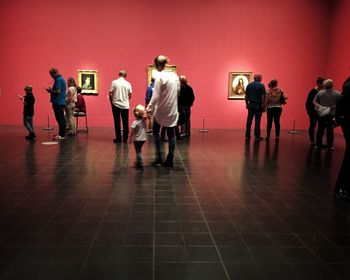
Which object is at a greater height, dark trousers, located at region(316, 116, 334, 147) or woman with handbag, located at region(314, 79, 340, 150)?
woman with handbag, located at region(314, 79, 340, 150)

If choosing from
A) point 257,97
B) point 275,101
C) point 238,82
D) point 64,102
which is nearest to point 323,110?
point 275,101

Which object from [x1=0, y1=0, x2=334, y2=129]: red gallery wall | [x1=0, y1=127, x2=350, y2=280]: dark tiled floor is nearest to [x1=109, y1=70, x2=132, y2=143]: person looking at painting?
[x1=0, y1=127, x2=350, y2=280]: dark tiled floor

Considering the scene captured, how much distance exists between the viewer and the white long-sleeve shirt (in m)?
6.27

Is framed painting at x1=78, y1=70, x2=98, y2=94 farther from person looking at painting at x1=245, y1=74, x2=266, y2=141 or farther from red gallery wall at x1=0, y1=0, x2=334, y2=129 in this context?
person looking at painting at x1=245, y1=74, x2=266, y2=141

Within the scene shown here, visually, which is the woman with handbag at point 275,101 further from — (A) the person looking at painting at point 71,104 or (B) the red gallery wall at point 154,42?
(A) the person looking at painting at point 71,104


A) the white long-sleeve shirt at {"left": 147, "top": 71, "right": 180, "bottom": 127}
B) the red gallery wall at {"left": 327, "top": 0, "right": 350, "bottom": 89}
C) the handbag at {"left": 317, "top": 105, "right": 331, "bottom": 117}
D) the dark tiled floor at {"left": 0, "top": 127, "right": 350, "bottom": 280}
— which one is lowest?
the dark tiled floor at {"left": 0, "top": 127, "right": 350, "bottom": 280}

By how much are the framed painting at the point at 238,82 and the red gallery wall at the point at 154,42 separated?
0.20 metres

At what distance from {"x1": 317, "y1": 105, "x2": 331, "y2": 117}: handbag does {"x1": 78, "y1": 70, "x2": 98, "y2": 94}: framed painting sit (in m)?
8.44

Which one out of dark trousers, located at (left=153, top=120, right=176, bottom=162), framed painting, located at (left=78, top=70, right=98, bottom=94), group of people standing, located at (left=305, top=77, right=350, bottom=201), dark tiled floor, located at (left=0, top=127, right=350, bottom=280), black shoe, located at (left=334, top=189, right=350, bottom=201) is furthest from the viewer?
framed painting, located at (left=78, top=70, right=98, bottom=94)

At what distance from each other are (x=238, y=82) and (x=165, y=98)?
26.6 feet

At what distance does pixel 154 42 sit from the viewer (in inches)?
536

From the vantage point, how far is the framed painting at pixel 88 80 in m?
13.7

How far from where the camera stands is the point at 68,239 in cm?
340

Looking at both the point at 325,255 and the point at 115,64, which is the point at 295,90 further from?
the point at 325,255
